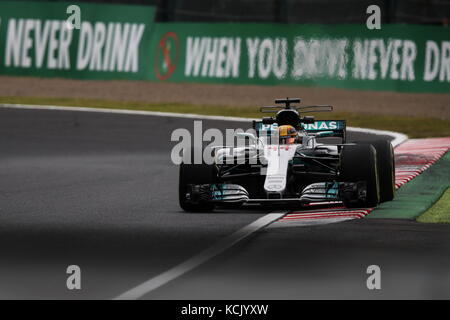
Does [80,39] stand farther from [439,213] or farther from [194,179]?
[439,213]

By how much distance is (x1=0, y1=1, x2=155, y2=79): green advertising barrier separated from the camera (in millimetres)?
34906

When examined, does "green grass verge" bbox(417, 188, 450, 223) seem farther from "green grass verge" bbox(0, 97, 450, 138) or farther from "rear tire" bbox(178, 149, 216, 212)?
"green grass verge" bbox(0, 97, 450, 138)

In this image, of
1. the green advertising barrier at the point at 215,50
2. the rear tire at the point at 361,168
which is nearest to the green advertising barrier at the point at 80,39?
the green advertising barrier at the point at 215,50

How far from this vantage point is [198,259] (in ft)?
33.2

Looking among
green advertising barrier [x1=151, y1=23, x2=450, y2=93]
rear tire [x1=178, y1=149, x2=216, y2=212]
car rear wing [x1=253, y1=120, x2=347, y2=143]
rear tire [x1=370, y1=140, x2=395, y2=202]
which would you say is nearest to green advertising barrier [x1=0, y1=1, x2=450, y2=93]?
green advertising barrier [x1=151, y1=23, x2=450, y2=93]

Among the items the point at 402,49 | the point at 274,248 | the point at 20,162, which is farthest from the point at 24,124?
the point at 274,248

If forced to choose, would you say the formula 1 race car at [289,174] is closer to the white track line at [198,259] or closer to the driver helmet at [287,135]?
the driver helmet at [287,135]

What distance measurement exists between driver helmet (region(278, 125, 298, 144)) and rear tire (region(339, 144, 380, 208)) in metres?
0.88

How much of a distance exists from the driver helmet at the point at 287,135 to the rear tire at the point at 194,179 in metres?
0.88

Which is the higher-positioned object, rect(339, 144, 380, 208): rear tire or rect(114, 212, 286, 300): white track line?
rect(339, 144, 380, 208): rear tire

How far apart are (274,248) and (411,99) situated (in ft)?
68.8

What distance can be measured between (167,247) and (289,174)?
2845 millimetres

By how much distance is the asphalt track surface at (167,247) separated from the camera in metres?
8.97
